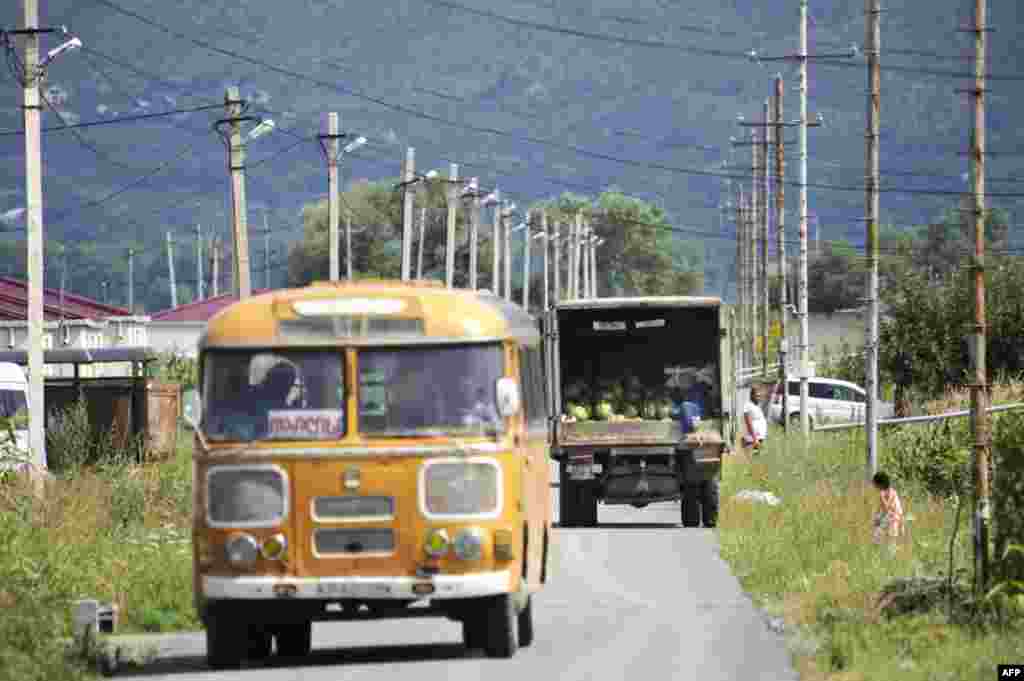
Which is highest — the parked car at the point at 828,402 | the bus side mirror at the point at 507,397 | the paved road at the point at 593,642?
the bus side mirror at the point at 507,397

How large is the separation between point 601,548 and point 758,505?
5688 millimetres

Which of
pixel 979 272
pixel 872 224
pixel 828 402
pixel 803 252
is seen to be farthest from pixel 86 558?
pixel 828 402

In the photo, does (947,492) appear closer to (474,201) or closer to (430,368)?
(430,368)

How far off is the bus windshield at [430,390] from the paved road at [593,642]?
1797mm

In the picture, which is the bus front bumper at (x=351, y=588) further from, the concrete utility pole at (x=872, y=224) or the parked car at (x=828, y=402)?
the parked car at (x=828, y=402)

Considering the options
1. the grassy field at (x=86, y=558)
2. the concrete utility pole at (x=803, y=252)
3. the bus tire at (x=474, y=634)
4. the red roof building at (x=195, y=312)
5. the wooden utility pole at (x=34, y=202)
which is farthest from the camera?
the red roof building at (x=195, y=312)

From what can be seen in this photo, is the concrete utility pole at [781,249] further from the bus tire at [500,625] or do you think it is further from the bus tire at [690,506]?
the bus tire at [500,625]

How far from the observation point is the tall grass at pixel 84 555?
59.3 ft

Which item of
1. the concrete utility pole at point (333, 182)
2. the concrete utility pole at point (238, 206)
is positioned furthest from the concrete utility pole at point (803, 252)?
the concrete utility pole at point (238, 206)

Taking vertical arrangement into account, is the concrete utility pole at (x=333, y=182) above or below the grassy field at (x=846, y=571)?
above

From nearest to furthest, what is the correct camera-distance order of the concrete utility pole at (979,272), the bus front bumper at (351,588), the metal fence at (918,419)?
the bus front bumper at (351,588)
the concrete utility pole at (979,272)
the metal fence at (918,419)

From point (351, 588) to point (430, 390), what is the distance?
1.63m

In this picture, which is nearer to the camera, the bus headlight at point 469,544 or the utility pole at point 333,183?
the bus headlight at point 469,544

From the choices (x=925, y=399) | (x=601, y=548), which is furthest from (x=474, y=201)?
(x=601, y=548)
